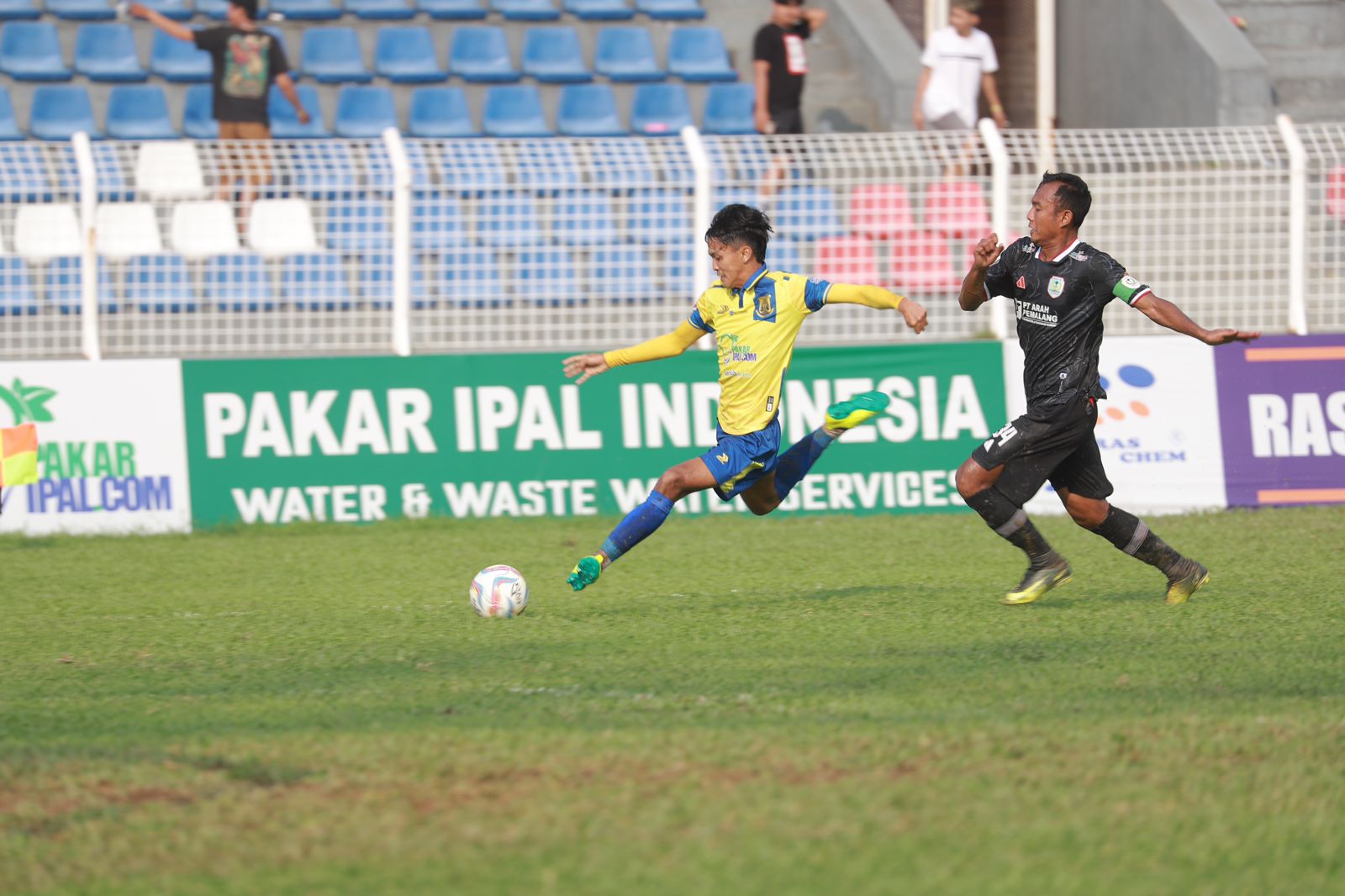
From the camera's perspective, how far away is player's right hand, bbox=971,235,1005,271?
723cm

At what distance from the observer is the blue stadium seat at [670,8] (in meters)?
18.3

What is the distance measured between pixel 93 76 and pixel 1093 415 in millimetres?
13107

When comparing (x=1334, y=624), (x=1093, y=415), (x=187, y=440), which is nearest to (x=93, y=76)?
(x=187, y=440)

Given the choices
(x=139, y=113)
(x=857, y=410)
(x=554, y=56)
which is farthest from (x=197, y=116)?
(x=857, y=410)

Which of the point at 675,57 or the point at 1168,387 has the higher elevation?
the point at 675,57

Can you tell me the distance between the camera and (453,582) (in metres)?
9.19

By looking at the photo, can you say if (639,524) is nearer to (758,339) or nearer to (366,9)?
(758,339)

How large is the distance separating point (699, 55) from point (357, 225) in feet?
22.0

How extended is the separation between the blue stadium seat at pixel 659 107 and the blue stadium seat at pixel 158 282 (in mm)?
6171

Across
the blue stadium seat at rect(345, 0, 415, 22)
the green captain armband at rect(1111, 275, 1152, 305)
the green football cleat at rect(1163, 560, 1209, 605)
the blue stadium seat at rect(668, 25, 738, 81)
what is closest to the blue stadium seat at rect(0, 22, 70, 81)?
the blue stadium seat at rect(345, 0, 415, 22)

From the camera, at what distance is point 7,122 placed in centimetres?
1628

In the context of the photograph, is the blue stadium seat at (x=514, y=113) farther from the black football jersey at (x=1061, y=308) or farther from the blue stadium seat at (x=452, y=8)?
the black football jersey at (x=1061, y=308)

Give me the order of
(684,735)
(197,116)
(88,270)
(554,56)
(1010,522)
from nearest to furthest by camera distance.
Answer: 1. (684,735)
2. (1010,522)
3. (88,270)
4. (197,116)
5. (554,56)

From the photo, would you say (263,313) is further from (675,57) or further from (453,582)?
(675,57)
